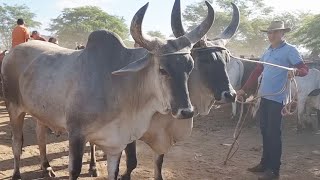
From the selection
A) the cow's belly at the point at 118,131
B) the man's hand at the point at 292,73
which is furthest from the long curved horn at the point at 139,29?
the man's hand at the point at 292,73

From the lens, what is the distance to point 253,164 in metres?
5.86

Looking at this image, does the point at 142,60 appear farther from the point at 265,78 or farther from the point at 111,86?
the point at 265,78

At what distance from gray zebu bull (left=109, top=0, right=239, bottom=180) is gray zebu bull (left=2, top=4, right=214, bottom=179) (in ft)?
1.15

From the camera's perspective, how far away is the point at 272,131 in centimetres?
497

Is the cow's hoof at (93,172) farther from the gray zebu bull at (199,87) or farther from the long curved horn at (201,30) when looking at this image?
the long curved horn at (201,30)

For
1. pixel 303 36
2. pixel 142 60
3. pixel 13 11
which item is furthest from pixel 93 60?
pixel 13 11

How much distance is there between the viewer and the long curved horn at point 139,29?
3.38 m

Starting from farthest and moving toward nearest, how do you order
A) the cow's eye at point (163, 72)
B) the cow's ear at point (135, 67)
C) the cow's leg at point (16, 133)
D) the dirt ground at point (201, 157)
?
the dirt ground at point (201, 157) < the cow's leg at point (16, 133) < the cow's ear at point (135, 67) < the cow's eye at point (163, 72)

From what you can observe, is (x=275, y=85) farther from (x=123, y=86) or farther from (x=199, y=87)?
(x=123, y=86)

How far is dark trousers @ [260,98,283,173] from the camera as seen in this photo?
16.1 feet

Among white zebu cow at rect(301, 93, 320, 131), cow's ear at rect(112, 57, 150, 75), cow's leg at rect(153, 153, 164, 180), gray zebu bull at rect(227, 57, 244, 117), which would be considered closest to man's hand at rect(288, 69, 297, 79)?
cow's leg at rect(153, 153, 164, 180)

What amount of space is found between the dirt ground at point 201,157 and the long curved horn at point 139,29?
222 cm

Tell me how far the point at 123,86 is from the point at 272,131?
2226 mm

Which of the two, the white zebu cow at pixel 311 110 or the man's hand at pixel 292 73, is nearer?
the man's hand at pixel 292 73
